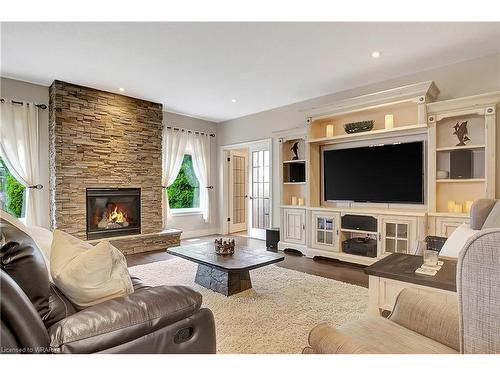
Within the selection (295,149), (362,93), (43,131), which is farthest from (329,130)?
(43,131)

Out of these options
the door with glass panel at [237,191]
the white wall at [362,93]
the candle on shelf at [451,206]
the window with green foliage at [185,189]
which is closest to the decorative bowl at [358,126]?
the white wall at [362,93]

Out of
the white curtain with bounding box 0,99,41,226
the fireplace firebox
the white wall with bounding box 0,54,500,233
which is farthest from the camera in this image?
the fireplace firebox

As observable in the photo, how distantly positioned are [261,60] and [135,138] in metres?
2.68

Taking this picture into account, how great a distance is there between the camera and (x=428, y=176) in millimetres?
3531

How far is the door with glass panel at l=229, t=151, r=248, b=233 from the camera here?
22.1 feet

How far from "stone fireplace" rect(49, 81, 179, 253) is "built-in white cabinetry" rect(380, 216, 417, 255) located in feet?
11.4

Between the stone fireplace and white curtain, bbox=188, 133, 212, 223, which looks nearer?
the stone fireplace

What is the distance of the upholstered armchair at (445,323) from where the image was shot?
0.74 metres

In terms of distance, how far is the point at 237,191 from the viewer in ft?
22.8

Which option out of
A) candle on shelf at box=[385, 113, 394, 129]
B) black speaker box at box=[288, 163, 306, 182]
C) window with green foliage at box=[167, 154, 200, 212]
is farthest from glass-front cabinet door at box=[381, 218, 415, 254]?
window with green foliage at box=[167, 154, 200, 212]

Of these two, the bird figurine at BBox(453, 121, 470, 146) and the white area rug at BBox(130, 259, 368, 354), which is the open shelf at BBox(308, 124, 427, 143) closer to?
the bird figurine at BBox(453, 121, 470, 146)

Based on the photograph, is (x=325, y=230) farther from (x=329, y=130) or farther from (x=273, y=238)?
(x=329, y=130)

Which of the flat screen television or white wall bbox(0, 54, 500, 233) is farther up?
white wall bbox(0, 54, 500, 233)

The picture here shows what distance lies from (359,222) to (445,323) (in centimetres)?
290
